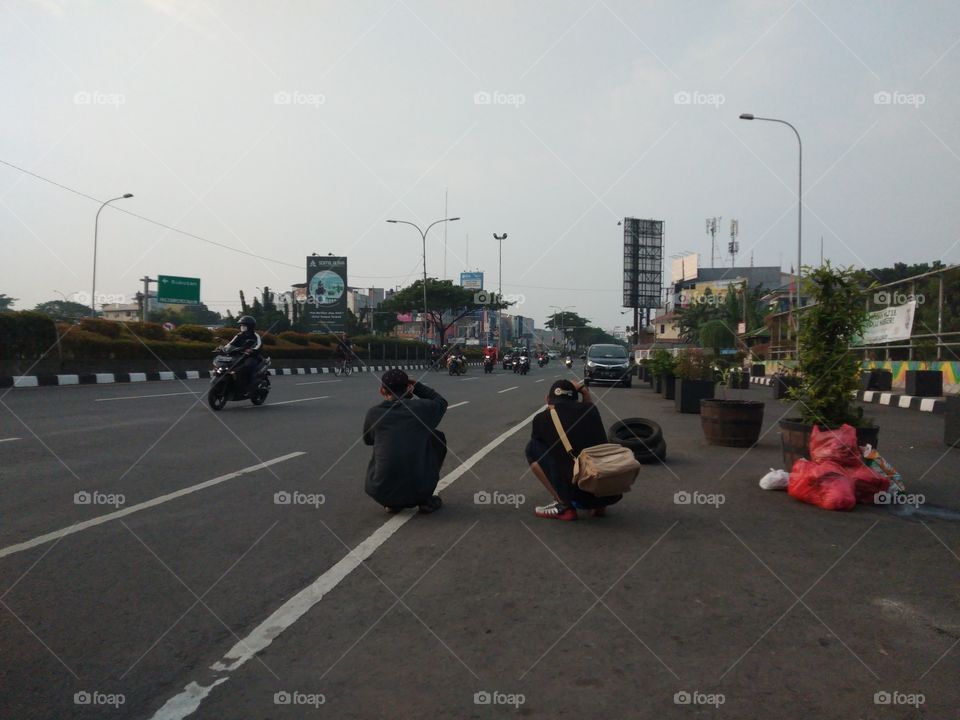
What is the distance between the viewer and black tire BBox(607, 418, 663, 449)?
8.21 m

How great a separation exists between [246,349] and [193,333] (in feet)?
62.3

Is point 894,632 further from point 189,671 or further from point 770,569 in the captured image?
point 189,671

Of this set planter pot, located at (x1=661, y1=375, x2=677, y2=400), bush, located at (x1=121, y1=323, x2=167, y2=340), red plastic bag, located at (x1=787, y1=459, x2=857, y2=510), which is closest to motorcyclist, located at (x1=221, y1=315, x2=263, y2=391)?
red plastic bag, located at (x1=787, y1=459, x2=857, y2=510)

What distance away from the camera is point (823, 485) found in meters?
6.05

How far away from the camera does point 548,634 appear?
10.9 feet

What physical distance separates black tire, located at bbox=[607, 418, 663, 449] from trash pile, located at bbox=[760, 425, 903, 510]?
180 cm

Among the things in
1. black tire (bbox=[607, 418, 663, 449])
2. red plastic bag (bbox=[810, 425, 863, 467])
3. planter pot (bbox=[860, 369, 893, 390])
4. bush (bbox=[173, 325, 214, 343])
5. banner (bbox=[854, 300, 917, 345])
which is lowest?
planter pot (bbox=[860, 369, 893, 390])

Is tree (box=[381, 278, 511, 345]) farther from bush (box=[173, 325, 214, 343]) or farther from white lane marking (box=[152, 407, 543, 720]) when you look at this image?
white lane marking (box=[152, 407, 543, 720])

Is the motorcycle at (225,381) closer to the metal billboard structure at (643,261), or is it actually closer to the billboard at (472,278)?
the metal billboard structure at (643,261)

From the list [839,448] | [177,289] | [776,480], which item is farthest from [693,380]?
[177,289]

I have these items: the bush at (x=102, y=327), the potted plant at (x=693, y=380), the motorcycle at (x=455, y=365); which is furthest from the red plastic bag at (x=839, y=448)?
the motorcycle at (x=455, y=365)

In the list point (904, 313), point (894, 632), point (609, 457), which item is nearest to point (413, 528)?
point (609, 457)

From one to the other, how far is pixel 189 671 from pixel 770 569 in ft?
11.0

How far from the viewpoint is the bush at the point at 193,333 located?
99.0ft
